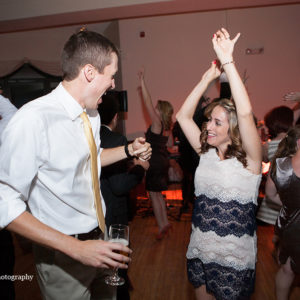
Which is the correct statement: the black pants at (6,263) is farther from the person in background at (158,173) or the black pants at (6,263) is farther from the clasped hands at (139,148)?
the person in background at (158,173)

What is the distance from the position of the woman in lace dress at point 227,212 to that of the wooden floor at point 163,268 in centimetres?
104

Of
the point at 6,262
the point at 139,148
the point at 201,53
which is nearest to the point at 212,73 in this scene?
the point at 139,148

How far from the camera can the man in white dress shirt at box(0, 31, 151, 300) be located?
1.00 meters

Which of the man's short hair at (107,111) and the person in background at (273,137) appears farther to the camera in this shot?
the person in background at (273,137)

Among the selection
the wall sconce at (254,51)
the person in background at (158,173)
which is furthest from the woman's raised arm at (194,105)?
the wall sconce at (254,51)

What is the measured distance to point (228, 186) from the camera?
5.33ft

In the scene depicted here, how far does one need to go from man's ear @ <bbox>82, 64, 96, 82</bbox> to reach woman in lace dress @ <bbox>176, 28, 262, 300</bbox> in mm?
692

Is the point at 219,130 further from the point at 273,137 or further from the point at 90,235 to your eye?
the point at 273,137

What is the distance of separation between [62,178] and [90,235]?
1.02 ft

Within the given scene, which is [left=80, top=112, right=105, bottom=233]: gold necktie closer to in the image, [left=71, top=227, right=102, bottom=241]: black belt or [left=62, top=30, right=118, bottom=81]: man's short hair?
[left=71, top=227, right=102, bottom=241]: black belt

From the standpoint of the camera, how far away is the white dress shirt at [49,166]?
3.29ft

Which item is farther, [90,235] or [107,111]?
[107,111]

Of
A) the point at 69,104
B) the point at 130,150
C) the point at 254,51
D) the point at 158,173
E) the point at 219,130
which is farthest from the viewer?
the point at 254,51

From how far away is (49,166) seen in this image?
1.12 m
